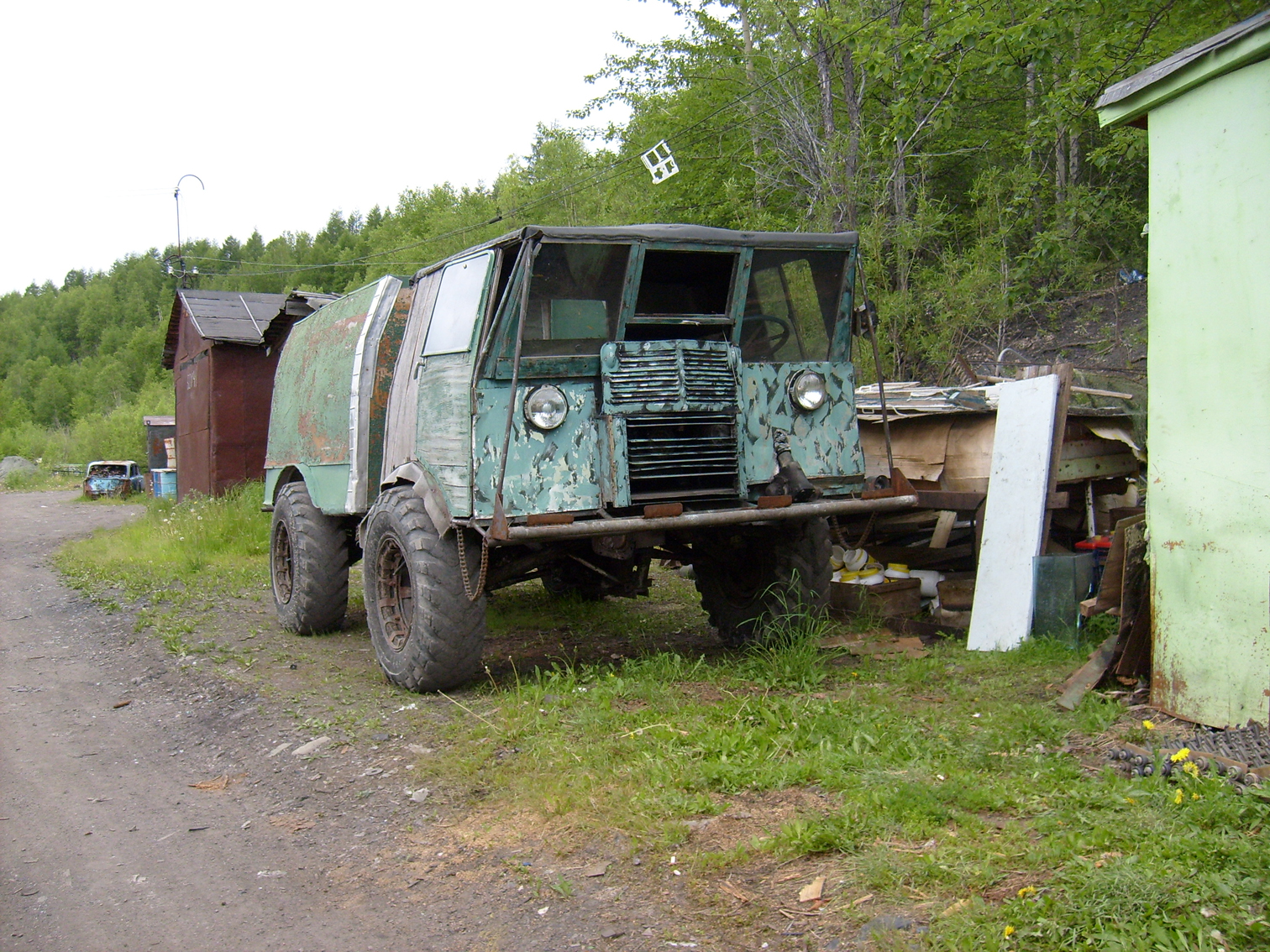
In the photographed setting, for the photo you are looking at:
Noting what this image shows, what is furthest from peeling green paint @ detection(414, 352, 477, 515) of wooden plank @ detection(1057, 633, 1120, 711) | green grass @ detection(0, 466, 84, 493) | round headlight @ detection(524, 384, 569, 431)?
green grass @ detection(0, 466, 84, 493)

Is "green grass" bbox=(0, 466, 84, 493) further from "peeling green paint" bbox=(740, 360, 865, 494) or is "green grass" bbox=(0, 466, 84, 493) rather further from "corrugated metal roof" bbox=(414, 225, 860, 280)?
"peeling green paint" bbox=(740, 360, 865, 494)

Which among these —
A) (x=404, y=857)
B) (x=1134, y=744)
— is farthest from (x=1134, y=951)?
(x=404, y=857)

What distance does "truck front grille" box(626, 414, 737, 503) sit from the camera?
Result: 5.64 metres

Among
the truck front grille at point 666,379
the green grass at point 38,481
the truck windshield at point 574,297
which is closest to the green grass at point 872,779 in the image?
the truck front grille at point 666,379

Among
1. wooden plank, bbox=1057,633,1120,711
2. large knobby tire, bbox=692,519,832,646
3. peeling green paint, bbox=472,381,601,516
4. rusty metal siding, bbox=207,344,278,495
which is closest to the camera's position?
wooden plank, bbox=1057,633,1120,711

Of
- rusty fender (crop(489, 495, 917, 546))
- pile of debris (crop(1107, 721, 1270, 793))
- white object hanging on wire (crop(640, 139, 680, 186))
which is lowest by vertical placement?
pile of debris (crop(1107, 721, 1270, 793))

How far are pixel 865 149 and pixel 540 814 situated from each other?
Result: 511 inches

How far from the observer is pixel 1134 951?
2.55 metres

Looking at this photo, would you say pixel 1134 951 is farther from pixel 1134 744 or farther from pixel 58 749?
pixel 58 749

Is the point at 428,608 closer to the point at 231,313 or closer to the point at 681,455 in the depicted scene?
the point at 681,455

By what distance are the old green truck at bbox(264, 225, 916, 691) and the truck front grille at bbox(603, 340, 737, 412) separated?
0.03 feet

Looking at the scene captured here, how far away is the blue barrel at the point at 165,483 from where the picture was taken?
24.6m

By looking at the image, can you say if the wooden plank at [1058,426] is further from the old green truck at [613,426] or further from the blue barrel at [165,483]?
the blue barrel at [165,483]

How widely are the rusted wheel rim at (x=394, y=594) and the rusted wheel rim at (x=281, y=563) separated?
256 centimetres
